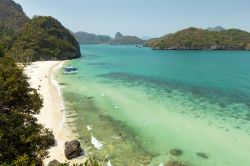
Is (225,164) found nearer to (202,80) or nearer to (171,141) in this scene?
(171,141)

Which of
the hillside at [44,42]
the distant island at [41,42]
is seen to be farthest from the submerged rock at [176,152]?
the distant island at [41,42]

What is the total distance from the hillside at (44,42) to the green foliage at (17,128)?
Answer: 9473cm

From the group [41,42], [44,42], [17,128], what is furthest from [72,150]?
[44,42]

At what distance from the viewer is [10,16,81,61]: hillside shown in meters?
126

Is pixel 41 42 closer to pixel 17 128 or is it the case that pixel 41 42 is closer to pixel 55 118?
pixel 55 118

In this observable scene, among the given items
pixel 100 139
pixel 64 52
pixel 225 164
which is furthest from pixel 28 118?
pixel 64 52

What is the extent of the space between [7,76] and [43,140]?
6.40 m

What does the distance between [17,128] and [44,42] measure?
127 meters

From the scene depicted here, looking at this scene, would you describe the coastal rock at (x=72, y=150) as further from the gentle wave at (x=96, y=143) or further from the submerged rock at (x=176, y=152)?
the submerged rock at (x=176, y=152)

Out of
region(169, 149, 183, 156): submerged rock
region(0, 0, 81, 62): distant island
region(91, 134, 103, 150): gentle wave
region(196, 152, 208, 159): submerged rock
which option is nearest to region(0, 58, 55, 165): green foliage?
region(91, 134, 103, 150): gentle wave

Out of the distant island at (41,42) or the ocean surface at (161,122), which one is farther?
the distant island at (41,42)

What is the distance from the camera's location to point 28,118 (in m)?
19.7

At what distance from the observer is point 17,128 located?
57.8 feet

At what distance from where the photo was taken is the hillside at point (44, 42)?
412 feet
